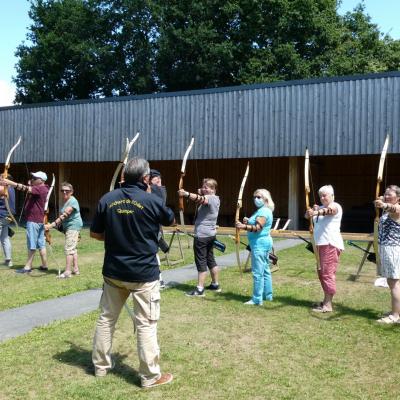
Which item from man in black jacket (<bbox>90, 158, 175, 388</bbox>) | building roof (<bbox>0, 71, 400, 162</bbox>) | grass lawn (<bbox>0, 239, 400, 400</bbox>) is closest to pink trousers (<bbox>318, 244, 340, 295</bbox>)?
grass lawn (<bbox>0, 239, 400, 400</bbox>)

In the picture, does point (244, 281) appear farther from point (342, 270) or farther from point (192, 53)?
point (192, 53)

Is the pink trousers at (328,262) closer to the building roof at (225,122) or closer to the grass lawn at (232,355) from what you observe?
the grass lawn at (232,355)

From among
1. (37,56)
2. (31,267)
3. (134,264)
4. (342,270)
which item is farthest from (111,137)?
(37,56)

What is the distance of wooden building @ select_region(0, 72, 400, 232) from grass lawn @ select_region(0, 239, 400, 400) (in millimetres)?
9129

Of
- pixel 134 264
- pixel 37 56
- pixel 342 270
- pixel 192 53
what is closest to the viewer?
pixel 134 264

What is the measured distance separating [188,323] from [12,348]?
72.9 inches

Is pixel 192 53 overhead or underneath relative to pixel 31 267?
overhead

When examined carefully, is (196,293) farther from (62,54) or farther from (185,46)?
(62,54)

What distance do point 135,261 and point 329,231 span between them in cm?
275

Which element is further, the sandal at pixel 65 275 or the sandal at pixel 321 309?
the sandal at pixel 65 275

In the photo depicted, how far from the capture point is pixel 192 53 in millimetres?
33344

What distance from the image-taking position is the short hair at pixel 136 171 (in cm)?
420

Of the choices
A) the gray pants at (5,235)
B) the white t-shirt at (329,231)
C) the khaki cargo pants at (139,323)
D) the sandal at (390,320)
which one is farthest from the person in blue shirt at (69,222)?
the sandal at (390,320)

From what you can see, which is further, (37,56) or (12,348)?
(37,56)
